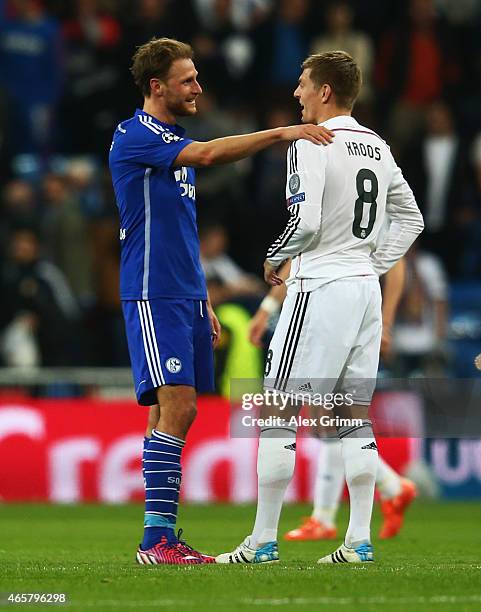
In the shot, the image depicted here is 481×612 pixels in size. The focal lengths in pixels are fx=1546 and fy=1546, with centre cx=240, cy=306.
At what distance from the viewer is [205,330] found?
8.02 m

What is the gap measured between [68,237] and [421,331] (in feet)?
12.6

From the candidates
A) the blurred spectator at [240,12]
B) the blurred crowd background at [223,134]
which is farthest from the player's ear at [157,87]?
the blurred spectator at [240,12]

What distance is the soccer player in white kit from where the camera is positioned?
747 centimetres

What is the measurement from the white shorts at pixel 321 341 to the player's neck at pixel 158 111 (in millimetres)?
1202

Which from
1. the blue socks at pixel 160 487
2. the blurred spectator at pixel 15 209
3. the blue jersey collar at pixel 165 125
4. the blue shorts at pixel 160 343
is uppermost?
the blue jersey collar at pixel 165 125

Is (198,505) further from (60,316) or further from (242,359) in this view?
(60,316)

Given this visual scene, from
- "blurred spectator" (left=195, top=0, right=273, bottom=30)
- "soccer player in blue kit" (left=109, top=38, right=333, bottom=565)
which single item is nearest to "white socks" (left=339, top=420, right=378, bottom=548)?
"soccer player in blue kit" (left=109, top=38, right=333, bottom=565)

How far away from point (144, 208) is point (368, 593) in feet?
8.00

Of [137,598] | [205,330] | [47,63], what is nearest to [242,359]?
[47,63]

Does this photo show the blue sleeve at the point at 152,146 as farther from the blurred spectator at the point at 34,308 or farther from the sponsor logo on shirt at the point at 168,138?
the blurred spectator at the point at 34,308

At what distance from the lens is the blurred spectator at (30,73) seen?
675 inches

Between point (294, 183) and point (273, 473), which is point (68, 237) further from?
point (273, 473)

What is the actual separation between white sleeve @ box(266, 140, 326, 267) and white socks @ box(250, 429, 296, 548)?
888 millimetres

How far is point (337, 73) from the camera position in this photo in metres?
7.58
